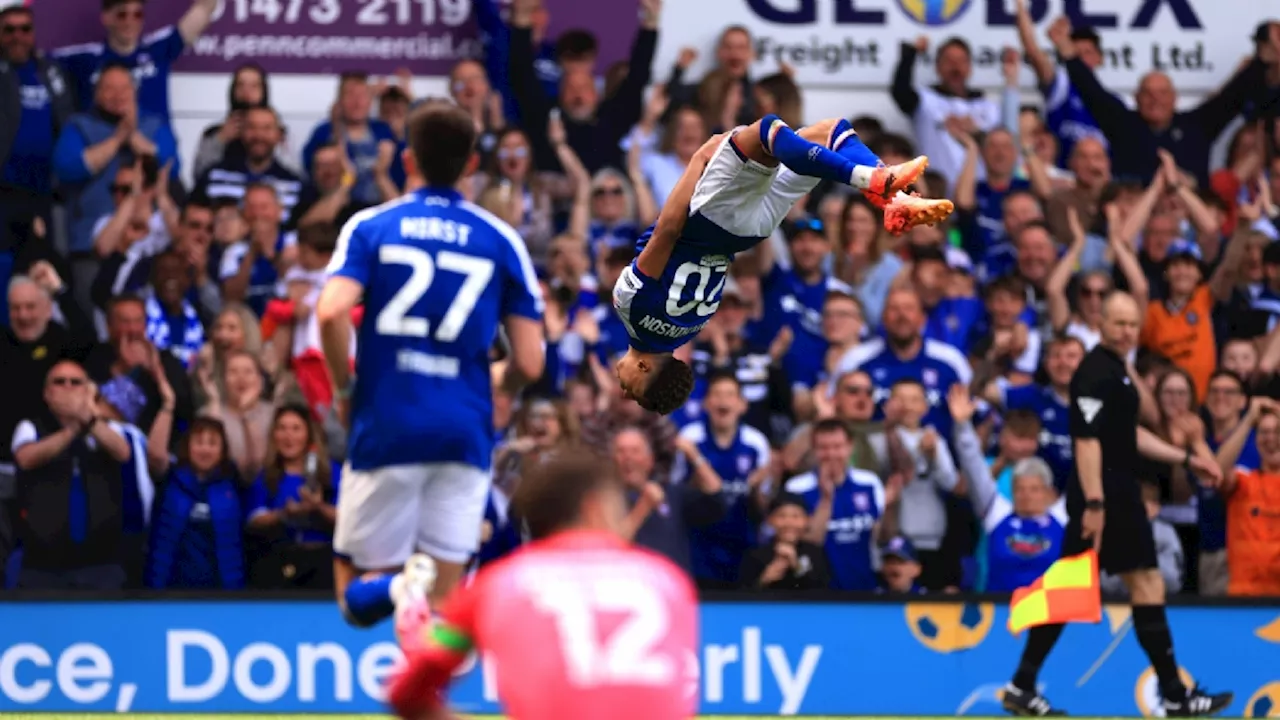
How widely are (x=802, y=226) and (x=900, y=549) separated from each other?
96.1 inches

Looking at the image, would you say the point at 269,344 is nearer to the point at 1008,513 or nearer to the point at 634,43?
the point at 634,43

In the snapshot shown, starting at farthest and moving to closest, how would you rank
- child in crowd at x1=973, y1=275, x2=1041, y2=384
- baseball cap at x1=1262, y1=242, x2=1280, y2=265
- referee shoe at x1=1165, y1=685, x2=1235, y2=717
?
baseball cap at x1=1262, y1=242, x2=1280, y2=265 < child in crowd at x1=973, y1=275, x2=1041, y2=384 < referee shoe at x1=1165, y1=685, x2=1235, y2=717

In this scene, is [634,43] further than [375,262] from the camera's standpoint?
Yes

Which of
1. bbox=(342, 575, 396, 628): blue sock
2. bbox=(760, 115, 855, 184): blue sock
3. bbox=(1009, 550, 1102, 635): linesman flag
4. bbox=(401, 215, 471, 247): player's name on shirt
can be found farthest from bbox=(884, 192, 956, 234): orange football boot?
bbox=(1009, 550, 1102, 635): linesman flag

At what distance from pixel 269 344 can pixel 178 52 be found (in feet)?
8.48

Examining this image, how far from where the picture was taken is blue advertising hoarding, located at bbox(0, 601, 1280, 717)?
38.0 feet

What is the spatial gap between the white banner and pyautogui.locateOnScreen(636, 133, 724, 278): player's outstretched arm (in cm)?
A: 615

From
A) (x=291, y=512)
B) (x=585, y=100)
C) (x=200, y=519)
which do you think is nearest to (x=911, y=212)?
(x=291, y=512)

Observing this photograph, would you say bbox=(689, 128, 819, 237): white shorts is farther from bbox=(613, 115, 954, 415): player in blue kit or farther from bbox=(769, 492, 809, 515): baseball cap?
bbox=(769, 492, 809, 515): baseball cap

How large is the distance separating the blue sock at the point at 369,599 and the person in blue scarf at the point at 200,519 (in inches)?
181

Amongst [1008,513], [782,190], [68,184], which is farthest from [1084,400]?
[68,184]

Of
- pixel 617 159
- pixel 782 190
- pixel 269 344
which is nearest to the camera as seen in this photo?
pixel 782 190

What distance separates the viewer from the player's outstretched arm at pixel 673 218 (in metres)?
8.86

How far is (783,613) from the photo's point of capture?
466 inches
